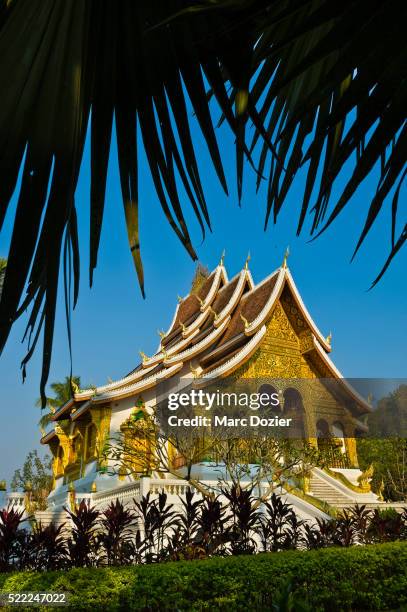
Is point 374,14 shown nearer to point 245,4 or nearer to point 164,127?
point 245,4

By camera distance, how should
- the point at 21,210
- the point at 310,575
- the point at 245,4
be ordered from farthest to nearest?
the point at 310,575 → the point at 245,4 → the point at 21,210

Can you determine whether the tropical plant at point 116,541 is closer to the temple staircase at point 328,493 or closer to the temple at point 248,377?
the temple at point 248,377

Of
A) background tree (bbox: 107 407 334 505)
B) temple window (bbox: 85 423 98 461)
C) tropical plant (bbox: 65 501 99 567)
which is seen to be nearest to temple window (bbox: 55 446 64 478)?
temple window (bbox: 85 423 98 461)

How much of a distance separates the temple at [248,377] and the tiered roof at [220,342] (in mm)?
29

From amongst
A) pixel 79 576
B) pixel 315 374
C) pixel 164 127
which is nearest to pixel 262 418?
pixel 315 374

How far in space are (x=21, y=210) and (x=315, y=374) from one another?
51.5ft

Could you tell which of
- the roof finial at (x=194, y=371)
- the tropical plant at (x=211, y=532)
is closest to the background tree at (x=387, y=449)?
the roof finial at (x=194, y=371)

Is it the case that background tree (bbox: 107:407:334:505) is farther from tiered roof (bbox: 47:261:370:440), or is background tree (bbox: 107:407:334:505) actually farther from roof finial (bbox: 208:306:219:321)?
roof finial (bbox: 208:306:219:321)

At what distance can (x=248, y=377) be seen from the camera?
14164 millimetres

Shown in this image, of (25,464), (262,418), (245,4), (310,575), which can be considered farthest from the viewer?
(25,464)

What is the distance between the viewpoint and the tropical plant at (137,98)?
838mm

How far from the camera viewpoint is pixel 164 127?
1.09 metres

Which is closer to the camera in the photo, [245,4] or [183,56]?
[245,4]

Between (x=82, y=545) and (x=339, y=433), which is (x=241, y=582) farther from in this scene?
(x=339, y=433)
